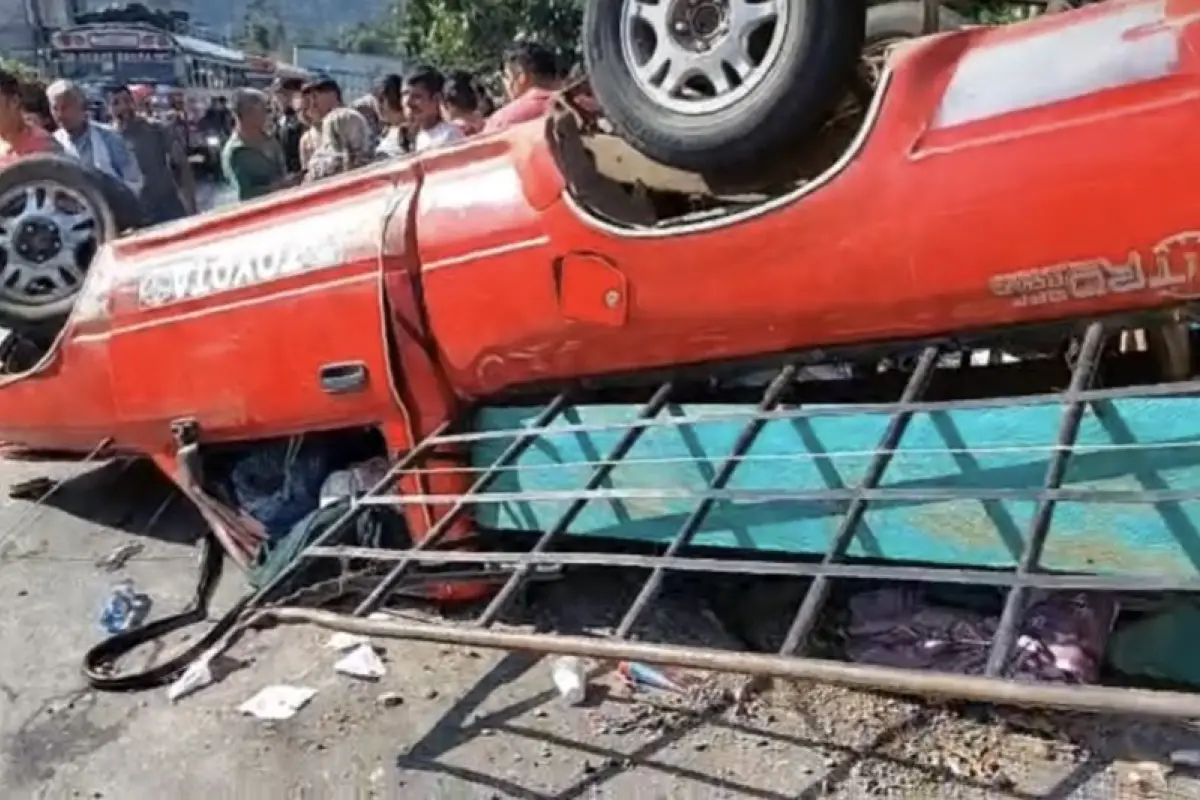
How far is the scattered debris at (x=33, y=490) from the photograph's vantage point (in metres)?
5.25

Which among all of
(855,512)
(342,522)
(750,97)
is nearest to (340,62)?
(342,522)

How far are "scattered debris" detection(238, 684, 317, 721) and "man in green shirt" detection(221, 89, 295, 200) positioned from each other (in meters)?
3.75

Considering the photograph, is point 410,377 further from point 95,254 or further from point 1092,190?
point 1092,190

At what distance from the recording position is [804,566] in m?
2.72

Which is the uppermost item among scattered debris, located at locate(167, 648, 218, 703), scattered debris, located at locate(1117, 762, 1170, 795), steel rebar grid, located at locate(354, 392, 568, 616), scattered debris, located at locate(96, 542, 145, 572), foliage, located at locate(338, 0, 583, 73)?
A: steel rebar grid, located at locate(354, 392, 568, 616)

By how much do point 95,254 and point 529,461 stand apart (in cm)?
182

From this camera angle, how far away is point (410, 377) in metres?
4.04

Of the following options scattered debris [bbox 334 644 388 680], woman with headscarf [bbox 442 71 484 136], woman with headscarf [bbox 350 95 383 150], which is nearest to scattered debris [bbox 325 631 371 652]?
scattered debris [bbox 334 644 388 680]

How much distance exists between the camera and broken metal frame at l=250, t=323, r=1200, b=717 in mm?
2340

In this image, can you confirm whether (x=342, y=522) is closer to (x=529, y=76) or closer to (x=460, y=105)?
(x=529, y=76)

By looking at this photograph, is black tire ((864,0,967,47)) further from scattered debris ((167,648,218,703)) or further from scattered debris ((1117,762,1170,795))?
scattered debris ((167,648,218,703))

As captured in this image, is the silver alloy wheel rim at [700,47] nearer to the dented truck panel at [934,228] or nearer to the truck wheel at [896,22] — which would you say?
the dented truck panel at [934,228]

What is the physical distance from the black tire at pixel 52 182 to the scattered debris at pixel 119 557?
2.56 feet

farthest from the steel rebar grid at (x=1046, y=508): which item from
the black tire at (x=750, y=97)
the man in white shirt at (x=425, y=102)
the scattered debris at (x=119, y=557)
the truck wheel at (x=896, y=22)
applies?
the man in white shirt at (x=425, y=102)
